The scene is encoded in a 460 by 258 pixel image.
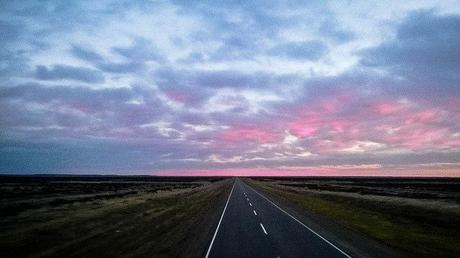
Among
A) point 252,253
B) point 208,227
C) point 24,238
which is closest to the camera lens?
point 252,253

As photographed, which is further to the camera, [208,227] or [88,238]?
[208,227]

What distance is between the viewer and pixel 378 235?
19000 millimetres

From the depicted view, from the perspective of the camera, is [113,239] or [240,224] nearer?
[113,239]

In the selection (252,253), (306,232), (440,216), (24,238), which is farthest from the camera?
(440,216)

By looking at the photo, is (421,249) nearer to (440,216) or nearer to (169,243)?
(169,243)

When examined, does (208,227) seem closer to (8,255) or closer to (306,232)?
(306,232)

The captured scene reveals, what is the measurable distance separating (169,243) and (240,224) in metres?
6.65

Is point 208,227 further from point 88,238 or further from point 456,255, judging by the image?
point 456,255

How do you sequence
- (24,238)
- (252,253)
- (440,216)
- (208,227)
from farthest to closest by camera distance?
1. (440,216)
2. (208,227)
3. (24,238)
4. (252,253)

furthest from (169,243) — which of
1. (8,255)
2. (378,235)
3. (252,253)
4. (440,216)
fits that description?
(440,216)

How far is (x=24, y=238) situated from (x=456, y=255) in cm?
1898

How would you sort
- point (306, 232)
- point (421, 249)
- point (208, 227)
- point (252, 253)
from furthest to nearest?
1. point (208, 227)
2. point (306, 232)
3. point (421, 249)
4. point (252, 253)

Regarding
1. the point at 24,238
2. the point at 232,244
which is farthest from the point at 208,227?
the point at 24,238

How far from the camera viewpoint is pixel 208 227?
21.1m
